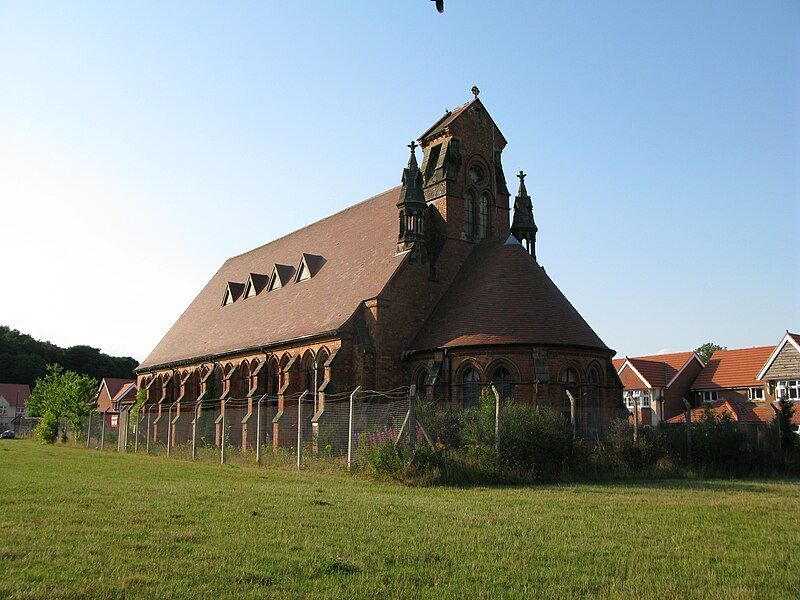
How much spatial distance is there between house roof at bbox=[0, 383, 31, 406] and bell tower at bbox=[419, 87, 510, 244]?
338 feet

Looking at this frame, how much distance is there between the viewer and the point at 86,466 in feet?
81.8

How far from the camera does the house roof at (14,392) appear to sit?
4614 inches

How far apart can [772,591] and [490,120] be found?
1221 inches

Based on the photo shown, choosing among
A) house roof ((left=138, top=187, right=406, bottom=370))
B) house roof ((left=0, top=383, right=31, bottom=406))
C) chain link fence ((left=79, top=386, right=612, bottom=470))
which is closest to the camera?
chain link fence ((left=79, top=386, right=612, bottom=470))

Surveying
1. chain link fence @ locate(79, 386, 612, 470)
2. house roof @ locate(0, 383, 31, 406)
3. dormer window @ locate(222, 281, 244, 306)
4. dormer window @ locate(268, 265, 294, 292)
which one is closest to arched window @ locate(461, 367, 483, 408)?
chain link fence @ locate(79, 386, 612, 470)

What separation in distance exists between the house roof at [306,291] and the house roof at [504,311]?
116 inches

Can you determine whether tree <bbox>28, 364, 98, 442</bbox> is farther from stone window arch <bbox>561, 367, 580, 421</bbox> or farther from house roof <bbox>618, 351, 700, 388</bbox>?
house roof <bbox>618, 351, 700, 388</bbox>

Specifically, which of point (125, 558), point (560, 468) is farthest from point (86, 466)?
point (125, 558)

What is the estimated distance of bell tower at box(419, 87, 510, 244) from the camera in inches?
1348

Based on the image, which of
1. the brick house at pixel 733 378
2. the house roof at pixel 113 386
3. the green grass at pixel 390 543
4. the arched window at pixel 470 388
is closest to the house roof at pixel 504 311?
the arched window at pixel 470 388

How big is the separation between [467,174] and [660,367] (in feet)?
117

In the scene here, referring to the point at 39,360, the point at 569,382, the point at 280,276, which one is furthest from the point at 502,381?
the point at 39,360

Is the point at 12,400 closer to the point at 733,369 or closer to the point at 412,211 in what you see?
the point at 733,369

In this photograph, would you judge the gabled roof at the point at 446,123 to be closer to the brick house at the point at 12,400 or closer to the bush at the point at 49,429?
the bush at the point at 49,429
